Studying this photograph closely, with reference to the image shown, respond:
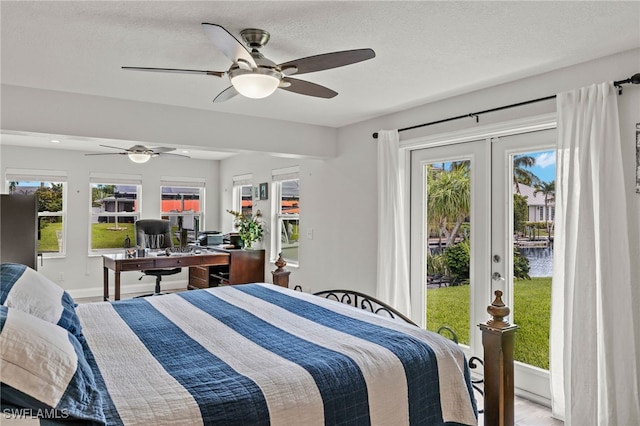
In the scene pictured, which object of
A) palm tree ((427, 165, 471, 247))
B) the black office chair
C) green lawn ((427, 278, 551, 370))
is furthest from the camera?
the black office chair

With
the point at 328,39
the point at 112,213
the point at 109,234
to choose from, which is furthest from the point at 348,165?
the point at 109,234

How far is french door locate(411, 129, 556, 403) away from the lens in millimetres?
3230

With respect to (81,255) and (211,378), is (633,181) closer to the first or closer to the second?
(211,378)

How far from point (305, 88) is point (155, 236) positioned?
4.35 meters

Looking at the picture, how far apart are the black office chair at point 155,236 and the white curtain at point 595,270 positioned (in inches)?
192

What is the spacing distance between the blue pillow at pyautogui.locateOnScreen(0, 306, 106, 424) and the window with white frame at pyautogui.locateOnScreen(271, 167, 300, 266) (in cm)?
439

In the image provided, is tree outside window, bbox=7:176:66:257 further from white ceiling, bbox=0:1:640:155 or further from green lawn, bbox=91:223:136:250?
white ceiling, bbox=0:1:640:155

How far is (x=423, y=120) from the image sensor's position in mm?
3947

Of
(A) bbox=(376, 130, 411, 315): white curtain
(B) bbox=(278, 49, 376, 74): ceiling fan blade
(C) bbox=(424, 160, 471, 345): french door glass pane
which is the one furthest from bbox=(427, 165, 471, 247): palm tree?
(B) bbox=(278, 49, 376, 74): ceiling fan blade

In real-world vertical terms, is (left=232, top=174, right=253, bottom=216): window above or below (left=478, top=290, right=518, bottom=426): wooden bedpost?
above

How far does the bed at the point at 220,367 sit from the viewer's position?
4.24 feet

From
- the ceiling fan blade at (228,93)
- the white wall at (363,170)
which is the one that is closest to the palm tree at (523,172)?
the white wall at (363,170)

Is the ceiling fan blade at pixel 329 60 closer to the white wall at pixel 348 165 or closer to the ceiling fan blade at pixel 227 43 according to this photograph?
the ceiling fan blade at pixel 227 43

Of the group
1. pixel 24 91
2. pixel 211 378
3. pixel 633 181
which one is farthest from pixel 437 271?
pixel 24 91
